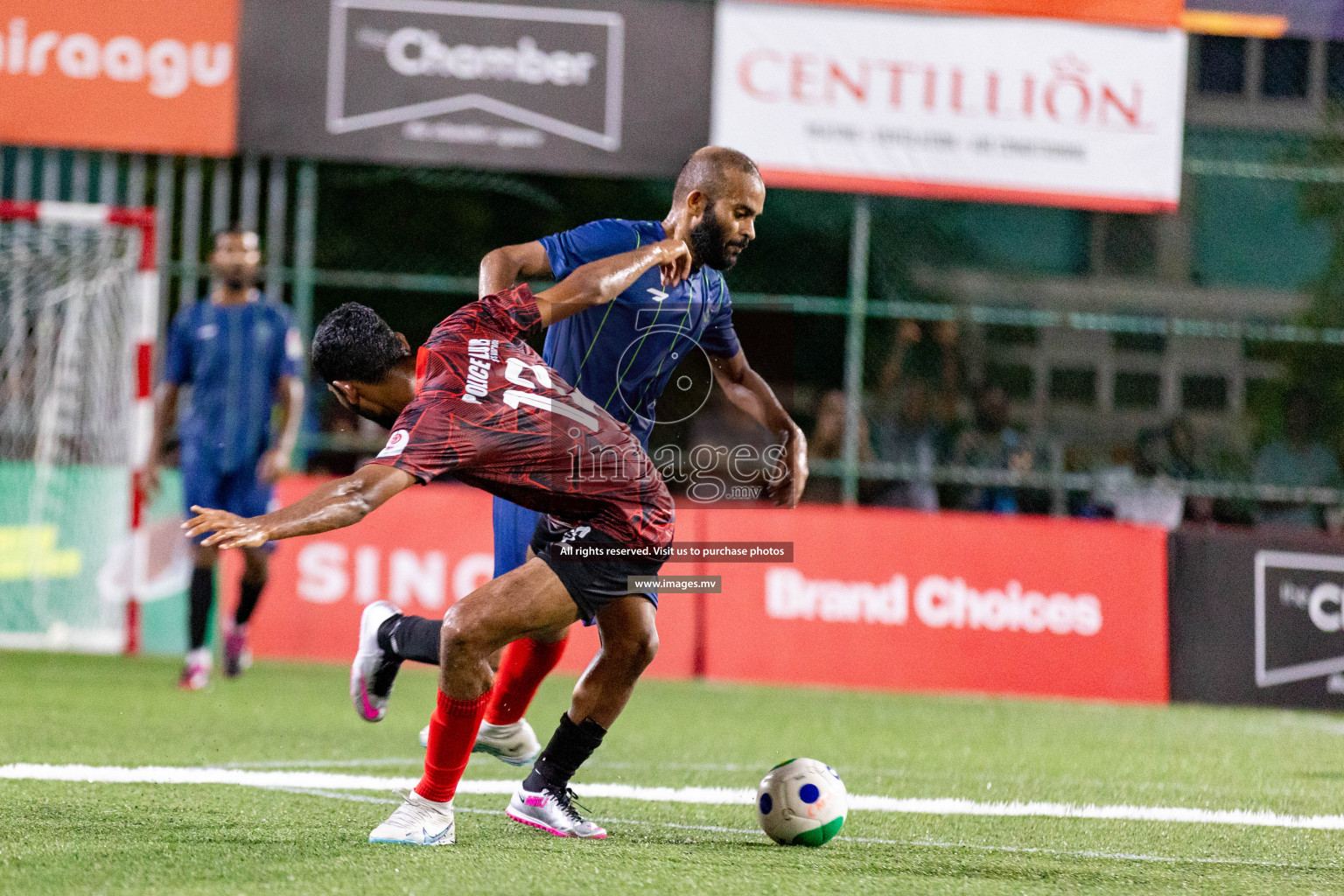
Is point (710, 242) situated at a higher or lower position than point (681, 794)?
higher

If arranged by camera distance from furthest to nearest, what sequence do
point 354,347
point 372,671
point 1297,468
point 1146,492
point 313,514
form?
point 1297,468 < point 1146,492 < point 372,671 < point 354,347 < point 313,514

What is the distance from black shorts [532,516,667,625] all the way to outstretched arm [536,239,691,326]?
0.62 m

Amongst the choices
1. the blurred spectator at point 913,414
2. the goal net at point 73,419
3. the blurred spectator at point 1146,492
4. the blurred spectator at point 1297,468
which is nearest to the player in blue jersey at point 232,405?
the goal net at point 73,419

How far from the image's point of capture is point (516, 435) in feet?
15.0

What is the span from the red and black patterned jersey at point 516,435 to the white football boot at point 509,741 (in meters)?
1.18

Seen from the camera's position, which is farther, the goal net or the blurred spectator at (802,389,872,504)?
the blurred spectator at (802,389,872,504)

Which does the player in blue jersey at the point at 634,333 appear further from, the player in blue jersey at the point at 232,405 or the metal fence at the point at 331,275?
the metal fence at the point at 331,275

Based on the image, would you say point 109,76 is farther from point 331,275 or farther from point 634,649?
point 634,649

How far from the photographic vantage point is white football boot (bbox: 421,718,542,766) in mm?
5676

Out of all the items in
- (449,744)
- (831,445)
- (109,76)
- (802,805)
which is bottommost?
(802,805)

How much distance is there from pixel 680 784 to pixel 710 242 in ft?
7.27

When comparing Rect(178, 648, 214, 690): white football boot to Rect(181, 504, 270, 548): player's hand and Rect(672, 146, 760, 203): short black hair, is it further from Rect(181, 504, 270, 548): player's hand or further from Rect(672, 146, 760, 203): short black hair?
Rect(181, 504, 270, 548): player's hand

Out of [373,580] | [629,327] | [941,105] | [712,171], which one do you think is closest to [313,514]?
[629,327]

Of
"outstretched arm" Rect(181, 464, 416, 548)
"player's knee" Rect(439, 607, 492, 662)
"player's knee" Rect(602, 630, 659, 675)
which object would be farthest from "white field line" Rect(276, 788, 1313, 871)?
"outstretched arm" Rect(181, 464, 416, 548)
